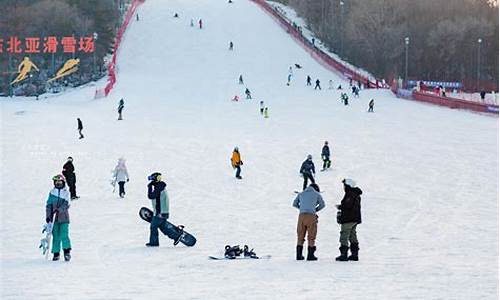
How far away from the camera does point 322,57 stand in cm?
6275

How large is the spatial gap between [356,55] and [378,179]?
1931 inches

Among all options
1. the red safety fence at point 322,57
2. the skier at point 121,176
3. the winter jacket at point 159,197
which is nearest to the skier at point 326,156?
the skier at point 121,176

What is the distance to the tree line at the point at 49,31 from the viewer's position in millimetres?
58719

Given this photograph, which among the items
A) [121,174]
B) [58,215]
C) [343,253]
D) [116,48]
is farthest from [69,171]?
[116,48]

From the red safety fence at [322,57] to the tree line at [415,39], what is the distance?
129 inches

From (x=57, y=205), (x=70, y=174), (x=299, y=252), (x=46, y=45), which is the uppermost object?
(x=46, y=45)

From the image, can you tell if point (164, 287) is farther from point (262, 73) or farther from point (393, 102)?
point (262, 73)

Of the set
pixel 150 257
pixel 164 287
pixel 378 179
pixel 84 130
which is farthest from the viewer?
pixel 84 130

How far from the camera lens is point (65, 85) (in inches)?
2219

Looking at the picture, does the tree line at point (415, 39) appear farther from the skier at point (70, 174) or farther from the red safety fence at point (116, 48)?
the skier at point (70, 174)

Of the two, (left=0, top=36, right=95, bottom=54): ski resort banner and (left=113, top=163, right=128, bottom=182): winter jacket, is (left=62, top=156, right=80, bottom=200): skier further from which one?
(left=0, top=36, right=95, bottom=54): ski resort banner

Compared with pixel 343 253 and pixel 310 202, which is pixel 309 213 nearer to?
pixel 310 202

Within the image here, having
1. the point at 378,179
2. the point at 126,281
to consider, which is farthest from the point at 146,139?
the point at 126,281

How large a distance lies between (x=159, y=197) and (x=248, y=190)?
7640 mm
